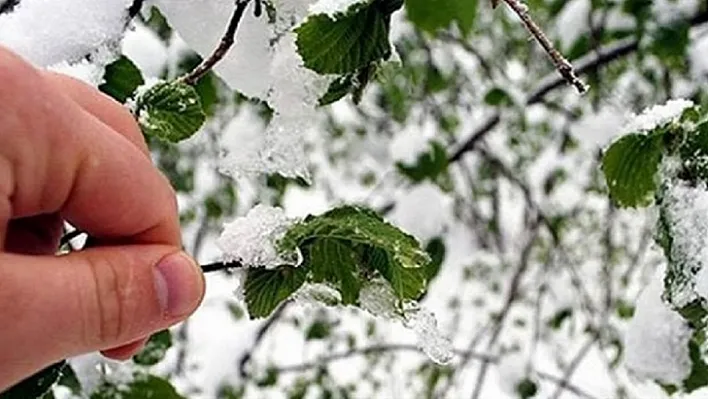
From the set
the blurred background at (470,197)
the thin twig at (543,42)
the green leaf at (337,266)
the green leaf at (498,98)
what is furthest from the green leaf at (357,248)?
the green leaf at (498,98)

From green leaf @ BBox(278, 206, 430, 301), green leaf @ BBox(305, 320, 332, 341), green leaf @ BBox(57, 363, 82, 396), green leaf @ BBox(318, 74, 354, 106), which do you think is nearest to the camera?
green leaf @ BBox(278, 206, 430, 301)

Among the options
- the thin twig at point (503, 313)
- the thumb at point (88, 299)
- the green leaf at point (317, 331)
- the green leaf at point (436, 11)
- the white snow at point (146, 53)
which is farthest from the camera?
the green leaf at point (317, 331)

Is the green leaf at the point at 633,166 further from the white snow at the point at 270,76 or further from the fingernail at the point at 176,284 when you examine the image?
the fingernail at the point at 176,284

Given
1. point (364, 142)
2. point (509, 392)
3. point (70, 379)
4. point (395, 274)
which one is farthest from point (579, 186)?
point (395, 274)

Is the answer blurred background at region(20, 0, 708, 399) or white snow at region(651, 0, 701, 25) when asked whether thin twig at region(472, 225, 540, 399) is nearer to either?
blurred background at region(20, 0, 708, 399)

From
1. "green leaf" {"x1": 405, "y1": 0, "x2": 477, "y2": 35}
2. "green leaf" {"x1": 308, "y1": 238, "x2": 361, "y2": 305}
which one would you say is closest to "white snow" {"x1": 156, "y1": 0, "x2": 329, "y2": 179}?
"green leaf" {"x1": 308, "y1": 238, "x2": 361, "y2": 305}

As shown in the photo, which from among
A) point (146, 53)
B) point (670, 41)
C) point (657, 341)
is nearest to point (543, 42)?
point (657, 341)
